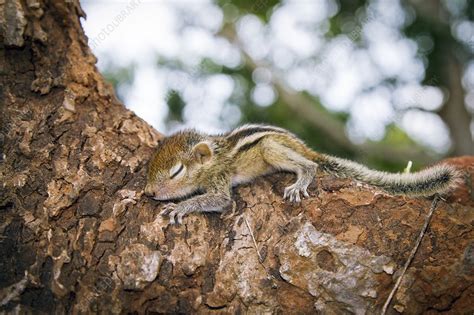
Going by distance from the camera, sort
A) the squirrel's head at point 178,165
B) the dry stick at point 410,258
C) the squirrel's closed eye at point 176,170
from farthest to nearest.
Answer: the squirrel's closed eye at point 176,170 < the squirrel's head at point 178,165 < the dry stick at point 410,258

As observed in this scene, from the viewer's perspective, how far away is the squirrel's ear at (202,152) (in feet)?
14.9

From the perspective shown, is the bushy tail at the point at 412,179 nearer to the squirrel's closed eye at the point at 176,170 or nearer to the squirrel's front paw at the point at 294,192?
the squirrel's front paw at the point at 294,192

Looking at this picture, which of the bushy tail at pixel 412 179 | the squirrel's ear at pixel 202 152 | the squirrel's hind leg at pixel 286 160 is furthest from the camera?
the squirrel's ear at pixel 202 152

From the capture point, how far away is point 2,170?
3.35 m

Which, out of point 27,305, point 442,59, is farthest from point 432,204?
point 442,59

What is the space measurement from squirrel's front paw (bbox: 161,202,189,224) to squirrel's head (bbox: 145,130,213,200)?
161mm

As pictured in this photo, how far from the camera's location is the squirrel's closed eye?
4.17 metres

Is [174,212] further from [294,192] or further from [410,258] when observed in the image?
[410,258]

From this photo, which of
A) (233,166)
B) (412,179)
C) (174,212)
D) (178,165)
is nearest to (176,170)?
(178,165)

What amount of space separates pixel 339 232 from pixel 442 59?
5547 millimetres

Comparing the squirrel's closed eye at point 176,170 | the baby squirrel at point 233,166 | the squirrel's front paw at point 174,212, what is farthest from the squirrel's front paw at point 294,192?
Result: the squirrel's closed eye at point 176,170

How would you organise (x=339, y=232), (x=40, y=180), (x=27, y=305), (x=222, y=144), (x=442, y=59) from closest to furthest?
(x=27, y=305)
(x=339, y=232)
(x=40, y=180)
(x=222, y=144)
(x=442, y=59)

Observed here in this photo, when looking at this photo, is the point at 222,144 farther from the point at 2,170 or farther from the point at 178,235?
the point at 2,170

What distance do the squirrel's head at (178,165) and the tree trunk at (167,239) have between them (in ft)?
0.62
